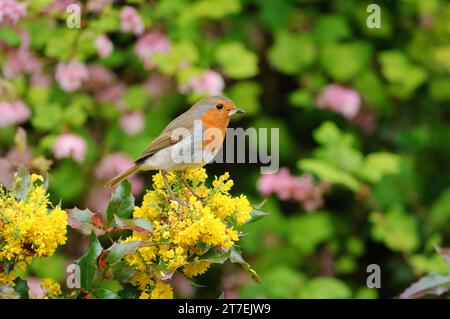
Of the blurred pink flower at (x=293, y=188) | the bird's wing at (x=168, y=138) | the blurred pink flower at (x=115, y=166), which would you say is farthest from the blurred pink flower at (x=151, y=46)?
Result: the bird's wing at (x=168, y=138)

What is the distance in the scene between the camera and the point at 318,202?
4.09m

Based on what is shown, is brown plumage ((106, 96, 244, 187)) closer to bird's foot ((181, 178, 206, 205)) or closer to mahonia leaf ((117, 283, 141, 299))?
bird's foot ((181, 178, 206, 205))

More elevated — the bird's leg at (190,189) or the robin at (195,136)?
the robin at (195,136)

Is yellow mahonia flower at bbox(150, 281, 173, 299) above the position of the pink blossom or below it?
below

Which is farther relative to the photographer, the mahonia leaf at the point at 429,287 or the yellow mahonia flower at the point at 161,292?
the mahonia leaf at the point at 429,287

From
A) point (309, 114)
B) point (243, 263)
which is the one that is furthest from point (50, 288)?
point (309, 114)

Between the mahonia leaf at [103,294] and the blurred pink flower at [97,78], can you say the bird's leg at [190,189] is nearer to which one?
the mahonia leaf at [103,294]

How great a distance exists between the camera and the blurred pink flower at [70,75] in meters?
3.75

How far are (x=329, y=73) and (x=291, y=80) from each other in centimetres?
34

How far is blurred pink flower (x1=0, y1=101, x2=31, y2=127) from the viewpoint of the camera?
362cm

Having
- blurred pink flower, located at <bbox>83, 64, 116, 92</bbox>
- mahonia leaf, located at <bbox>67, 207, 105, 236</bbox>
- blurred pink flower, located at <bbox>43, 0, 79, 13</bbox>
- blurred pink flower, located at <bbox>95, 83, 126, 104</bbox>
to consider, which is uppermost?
blurred pink flower, located at <bbox>43, 0, 79, 13</bbox>

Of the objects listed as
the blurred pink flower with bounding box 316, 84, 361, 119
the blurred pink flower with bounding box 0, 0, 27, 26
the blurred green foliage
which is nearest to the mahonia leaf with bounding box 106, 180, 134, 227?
the blurred pink flower with bounding box 0, 0, 27, 26

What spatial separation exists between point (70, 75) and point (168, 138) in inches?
53.9

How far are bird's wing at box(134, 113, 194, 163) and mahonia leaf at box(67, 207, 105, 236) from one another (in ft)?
1.70
